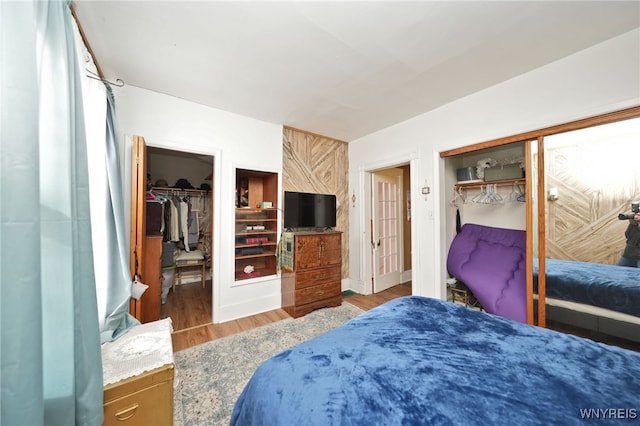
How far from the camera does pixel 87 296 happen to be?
3.01ft

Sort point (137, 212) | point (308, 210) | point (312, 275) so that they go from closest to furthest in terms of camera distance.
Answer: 1. point (137, 212)
2. point (312, 275)
3. point (308, 210)

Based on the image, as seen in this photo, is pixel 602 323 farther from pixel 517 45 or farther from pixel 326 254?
pixel 326 254

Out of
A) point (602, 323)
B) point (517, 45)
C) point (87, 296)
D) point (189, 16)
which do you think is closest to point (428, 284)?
point (602, 323)

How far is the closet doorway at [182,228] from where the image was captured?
113 inches

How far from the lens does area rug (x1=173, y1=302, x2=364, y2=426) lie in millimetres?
1515

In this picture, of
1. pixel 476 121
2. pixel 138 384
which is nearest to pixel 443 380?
pixel 138 384

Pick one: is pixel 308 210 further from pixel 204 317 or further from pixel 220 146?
pixel 204 317

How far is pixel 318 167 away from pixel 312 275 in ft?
5.70

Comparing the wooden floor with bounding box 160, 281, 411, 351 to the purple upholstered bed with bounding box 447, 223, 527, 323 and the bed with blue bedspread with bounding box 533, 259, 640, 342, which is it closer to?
the purple upholstered bed with bounding box 447, 223, 527, 323

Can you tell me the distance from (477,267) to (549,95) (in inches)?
71.9


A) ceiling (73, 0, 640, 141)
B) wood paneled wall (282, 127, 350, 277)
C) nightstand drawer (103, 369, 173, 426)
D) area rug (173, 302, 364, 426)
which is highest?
ceiling (73, 0, 640, 141)

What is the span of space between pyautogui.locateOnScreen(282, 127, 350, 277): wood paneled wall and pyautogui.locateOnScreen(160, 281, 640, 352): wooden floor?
80cm

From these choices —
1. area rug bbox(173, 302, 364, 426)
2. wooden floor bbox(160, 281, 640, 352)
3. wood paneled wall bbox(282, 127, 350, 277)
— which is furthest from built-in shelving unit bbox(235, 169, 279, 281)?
area rug bbox(173, 302, 364, 426)

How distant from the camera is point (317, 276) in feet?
10.1
